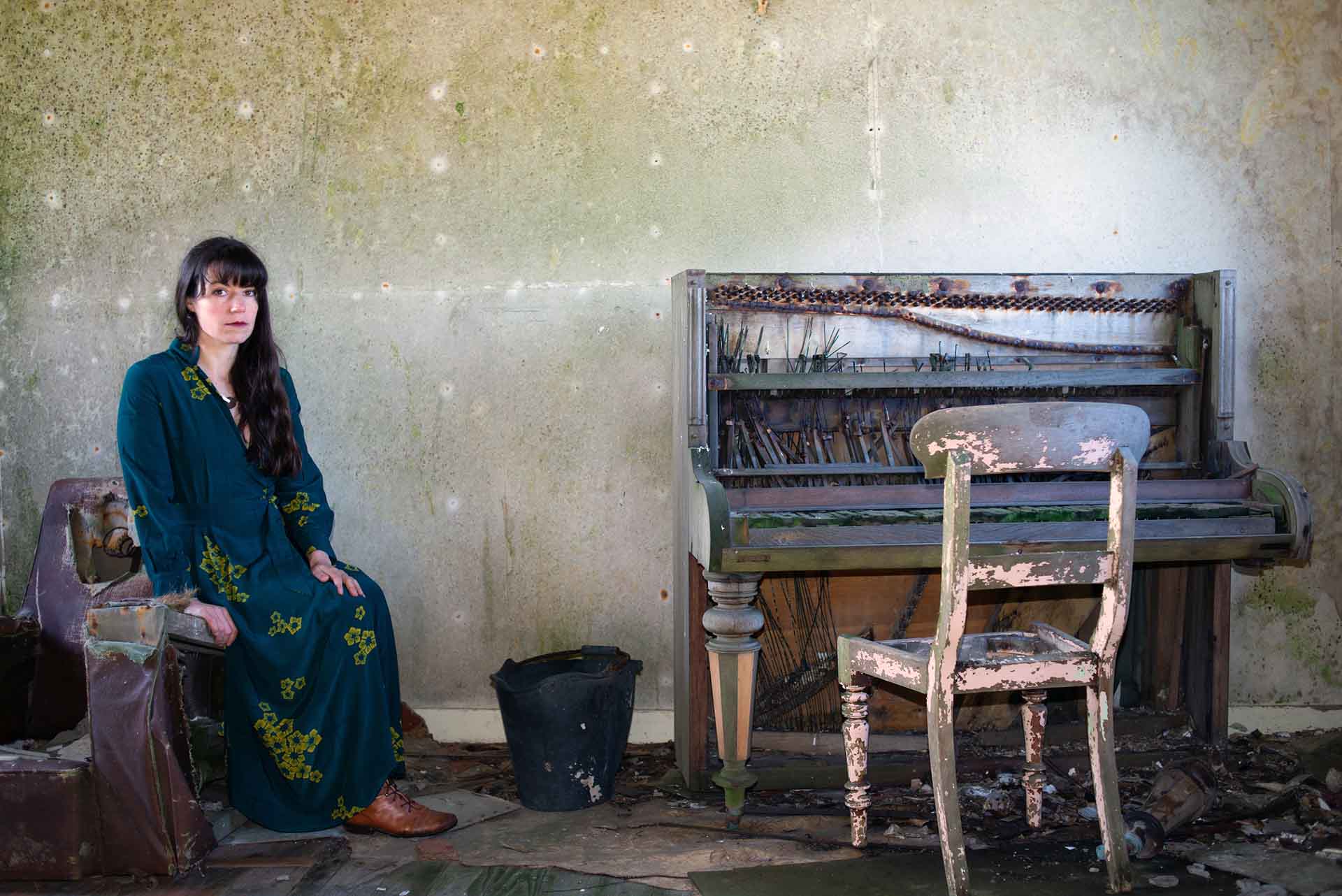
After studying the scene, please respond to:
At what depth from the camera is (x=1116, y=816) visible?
2.49 m

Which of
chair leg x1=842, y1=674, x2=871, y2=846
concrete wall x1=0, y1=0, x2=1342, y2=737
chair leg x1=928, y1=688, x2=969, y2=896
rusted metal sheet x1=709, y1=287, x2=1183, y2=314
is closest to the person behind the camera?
chair leg x1=928, y1=688, x2=969, y2=896

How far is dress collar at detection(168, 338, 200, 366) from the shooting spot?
2920 millimetres

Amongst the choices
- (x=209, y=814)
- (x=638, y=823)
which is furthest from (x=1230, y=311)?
(x=209, y=814)

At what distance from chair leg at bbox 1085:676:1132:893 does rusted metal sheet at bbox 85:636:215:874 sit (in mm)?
2069

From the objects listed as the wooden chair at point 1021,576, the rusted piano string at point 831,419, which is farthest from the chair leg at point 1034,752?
the rusted piano string at point 831,419

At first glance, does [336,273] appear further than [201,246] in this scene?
Yes

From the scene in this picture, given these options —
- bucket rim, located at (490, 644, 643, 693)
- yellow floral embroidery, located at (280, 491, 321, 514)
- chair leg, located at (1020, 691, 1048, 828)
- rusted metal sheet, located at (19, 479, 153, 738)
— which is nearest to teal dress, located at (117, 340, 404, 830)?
yellow floral embroidery, located at (280, 491, 321, 514)

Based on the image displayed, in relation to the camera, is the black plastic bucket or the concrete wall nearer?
the black plastic bucket

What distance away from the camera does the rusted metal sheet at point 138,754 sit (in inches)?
99.8

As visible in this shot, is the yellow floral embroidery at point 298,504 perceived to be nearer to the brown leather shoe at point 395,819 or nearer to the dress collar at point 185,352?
the dress collar at point 185,352

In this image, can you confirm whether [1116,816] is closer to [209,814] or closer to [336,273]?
[209,814]

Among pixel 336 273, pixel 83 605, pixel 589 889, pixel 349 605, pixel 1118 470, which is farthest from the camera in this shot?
pixel 336 273

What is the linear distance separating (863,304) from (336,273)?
172 cm

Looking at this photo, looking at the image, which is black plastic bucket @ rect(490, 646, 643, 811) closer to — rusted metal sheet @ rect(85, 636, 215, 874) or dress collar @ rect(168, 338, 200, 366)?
rusted metal sheet @ rect(85, 636, 215, 874)
